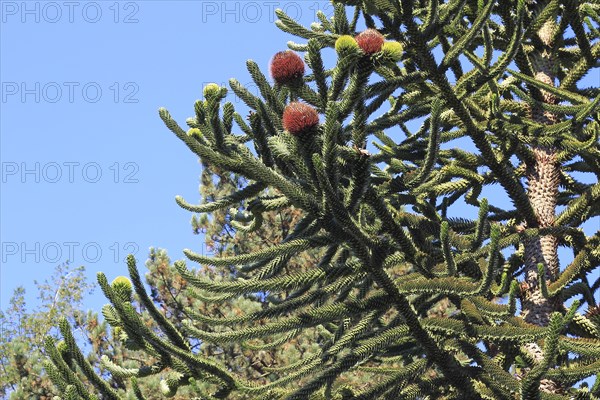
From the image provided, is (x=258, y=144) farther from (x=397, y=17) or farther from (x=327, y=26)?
(x=327, y=26)

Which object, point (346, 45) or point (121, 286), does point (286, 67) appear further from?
point (121, 286)

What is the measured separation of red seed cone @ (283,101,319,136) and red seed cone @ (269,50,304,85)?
0.49 metres

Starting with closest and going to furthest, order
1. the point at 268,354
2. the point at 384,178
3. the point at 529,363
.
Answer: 1. the point at 529,363
2. the point at 384,178
3. the point at 268,354

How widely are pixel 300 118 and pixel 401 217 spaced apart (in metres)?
2.08

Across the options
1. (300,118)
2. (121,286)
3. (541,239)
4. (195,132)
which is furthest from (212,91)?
(541,239)

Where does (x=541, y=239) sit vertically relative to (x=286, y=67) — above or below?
below

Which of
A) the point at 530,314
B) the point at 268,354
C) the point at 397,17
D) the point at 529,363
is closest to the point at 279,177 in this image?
the point at 397,17

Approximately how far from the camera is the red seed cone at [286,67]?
4.19 m

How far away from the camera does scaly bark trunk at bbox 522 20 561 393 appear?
19.2ft

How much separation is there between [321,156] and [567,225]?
8.87 ft

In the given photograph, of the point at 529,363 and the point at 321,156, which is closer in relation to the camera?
the point at 321,156

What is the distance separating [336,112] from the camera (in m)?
3.75

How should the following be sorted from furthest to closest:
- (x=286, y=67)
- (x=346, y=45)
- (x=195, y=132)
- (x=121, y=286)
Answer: (x=195, y=132), (x=121, y=286), (x=286, y=67), (x=346, y=45)

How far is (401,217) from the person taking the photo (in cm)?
564
